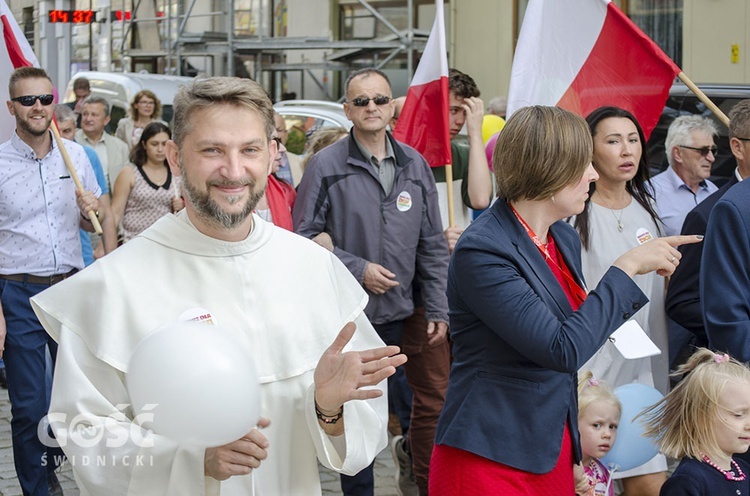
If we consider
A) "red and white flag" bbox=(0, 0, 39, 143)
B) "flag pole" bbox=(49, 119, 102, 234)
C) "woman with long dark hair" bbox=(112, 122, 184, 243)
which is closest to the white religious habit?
"flag pole" bbox=(49, 119, 102, 234)

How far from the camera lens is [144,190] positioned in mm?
8117

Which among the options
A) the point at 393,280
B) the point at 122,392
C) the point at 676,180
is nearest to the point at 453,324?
the point at 122,392

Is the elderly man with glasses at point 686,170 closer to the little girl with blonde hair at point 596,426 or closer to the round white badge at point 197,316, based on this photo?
the little girl with blonde hair at point 596,426

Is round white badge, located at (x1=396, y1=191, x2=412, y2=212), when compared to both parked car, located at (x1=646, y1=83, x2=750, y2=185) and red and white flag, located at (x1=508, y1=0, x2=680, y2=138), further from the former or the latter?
parked car, located at (x1=646, y1=83, x2=750, y2=185)

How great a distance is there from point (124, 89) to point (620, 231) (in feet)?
41.8

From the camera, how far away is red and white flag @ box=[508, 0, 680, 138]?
6.05m

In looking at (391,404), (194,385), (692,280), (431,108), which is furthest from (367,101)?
(194,385)

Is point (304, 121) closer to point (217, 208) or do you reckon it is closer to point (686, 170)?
point (686, 170)

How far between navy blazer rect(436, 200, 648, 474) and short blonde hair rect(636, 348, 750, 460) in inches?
26.4

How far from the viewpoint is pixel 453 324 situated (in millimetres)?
3598

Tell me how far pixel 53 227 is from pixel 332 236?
1.52 meters

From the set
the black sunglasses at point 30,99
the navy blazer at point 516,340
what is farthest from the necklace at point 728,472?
the black sunglasses at point 30,99

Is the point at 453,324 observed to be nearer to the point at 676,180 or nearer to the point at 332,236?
the point at 332,236

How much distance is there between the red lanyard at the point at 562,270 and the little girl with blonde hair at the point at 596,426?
0.98 m
